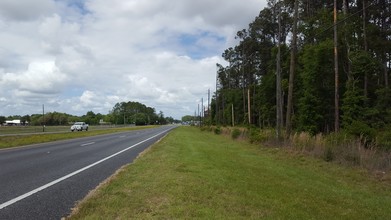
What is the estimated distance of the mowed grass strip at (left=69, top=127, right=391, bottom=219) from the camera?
20.9ft

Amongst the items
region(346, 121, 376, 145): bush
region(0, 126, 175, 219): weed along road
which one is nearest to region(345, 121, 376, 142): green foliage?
→ region(346, 121, 376, 145): bush

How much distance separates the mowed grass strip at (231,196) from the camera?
20.9ft

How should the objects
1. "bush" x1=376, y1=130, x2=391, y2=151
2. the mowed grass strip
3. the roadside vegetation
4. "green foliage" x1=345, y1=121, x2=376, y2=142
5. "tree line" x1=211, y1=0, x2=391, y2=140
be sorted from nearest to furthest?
the mowed grass strip
the roadside vegetation
"bush" x1=376, y1=130, x2=391, y2=151
"green foliage" x1=345, y1=121, x2=376, y2=142
"tree line" x1=211, y1=0, x2=391, y2=140

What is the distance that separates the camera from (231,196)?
7539 mm

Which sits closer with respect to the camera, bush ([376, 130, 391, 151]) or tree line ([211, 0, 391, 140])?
bush ([376, 130, 391, 151])

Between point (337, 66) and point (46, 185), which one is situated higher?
point (337, 66)

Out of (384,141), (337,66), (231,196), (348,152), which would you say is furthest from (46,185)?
(337,66)

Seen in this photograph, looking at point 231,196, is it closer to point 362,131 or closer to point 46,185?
point 46,185

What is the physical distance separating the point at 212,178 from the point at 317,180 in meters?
3.20

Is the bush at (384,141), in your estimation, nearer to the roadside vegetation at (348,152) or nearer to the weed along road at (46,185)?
the roadside vegetation at (348,152)

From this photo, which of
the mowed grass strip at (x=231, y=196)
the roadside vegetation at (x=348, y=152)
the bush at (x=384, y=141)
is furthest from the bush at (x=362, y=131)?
the mowed grass strip at (x=231, y=196)

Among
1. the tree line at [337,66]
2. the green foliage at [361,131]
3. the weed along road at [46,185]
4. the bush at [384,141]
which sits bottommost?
the weed along road at [46,185]

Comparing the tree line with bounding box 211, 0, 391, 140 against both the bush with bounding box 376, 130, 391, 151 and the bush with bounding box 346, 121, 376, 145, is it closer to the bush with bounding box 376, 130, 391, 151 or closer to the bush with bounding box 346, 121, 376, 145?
the bush with bounding box 346, 121, 376, 145

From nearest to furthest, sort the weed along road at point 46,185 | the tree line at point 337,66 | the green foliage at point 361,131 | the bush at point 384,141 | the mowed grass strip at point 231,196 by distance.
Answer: the mowed grass strip at point 231,196, the weed along road at point 46,185, the bush at point 384,141, the green foliage at point 361,131, the tree line at point 337,66
